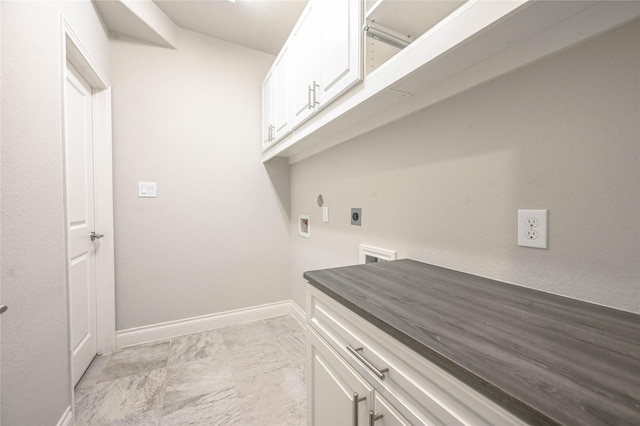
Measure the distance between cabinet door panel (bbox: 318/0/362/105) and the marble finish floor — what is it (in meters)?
1.63

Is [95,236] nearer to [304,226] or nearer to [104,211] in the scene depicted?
[104,211]

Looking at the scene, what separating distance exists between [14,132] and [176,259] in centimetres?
143

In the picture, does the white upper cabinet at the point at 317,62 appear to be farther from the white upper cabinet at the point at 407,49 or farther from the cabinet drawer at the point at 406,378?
the cabinet drawer at the point at 406,378

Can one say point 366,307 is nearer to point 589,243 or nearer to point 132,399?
point 589,243

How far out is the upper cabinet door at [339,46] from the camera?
105 cm

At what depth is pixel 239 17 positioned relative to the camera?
202 centimetres

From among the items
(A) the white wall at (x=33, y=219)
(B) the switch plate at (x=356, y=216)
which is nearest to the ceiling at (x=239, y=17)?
(A) the white wall at (x=33, y=219)

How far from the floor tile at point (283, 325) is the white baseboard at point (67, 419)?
1238mm

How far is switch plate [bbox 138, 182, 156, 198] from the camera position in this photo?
2.05m

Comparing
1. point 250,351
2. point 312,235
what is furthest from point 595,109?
point 250,351

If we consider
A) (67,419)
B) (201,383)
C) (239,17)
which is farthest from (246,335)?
(239,17)

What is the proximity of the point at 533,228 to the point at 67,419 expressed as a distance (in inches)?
83.8

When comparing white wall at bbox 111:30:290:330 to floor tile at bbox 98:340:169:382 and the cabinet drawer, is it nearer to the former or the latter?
floor tile at bbox 98:340:169:382

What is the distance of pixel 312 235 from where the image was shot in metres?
2.21
